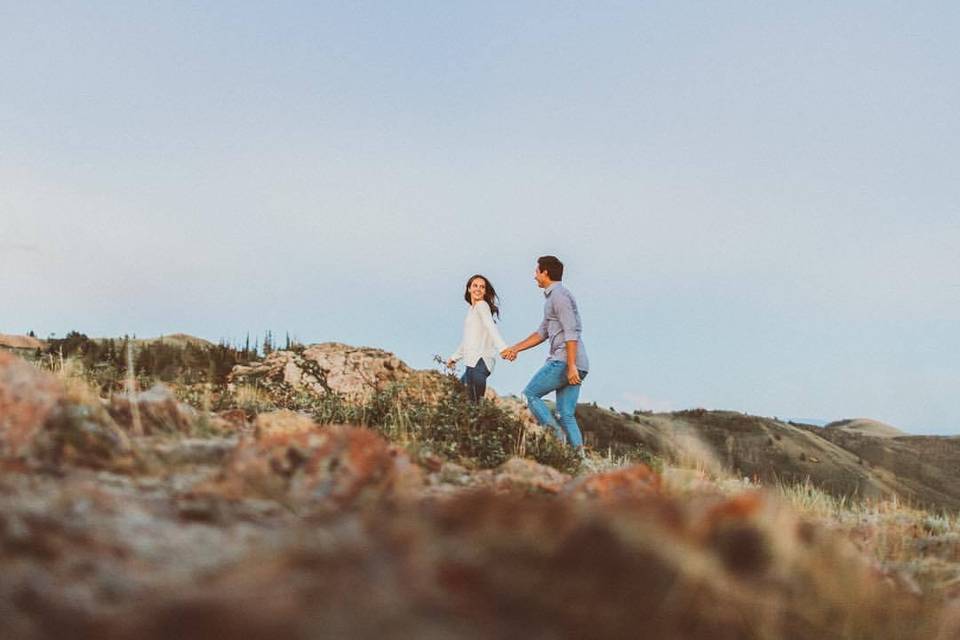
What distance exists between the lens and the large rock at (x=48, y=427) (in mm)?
4188

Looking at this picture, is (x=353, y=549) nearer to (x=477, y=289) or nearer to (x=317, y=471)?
(x=317, y=471)

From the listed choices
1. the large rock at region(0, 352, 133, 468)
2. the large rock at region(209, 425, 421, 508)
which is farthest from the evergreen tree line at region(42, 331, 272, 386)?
the large rock at region(209, 425, 421, 508)

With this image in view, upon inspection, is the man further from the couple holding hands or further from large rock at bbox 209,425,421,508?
large rock at bbox 209,425,421,508

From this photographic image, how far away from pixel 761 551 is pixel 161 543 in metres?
2.04

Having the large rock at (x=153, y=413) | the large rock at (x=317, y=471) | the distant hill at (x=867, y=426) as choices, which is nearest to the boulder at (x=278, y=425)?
the large rock at (x=153, y=413)

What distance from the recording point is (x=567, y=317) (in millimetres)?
10422

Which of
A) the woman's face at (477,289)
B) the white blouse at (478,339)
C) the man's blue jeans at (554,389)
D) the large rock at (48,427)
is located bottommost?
the large rock at (48,427)

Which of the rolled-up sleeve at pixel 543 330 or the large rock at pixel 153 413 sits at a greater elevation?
the rolled-up sleeve at pixel 543 330

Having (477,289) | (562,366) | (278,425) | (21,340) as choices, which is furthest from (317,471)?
(21,340)

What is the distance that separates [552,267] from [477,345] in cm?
148

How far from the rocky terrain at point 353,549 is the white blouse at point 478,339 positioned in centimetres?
561

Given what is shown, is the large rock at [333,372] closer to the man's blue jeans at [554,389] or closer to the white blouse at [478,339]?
the white blouse at [478,339]

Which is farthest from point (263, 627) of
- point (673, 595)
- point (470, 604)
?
point (673, 595)

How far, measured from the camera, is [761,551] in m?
2.99
